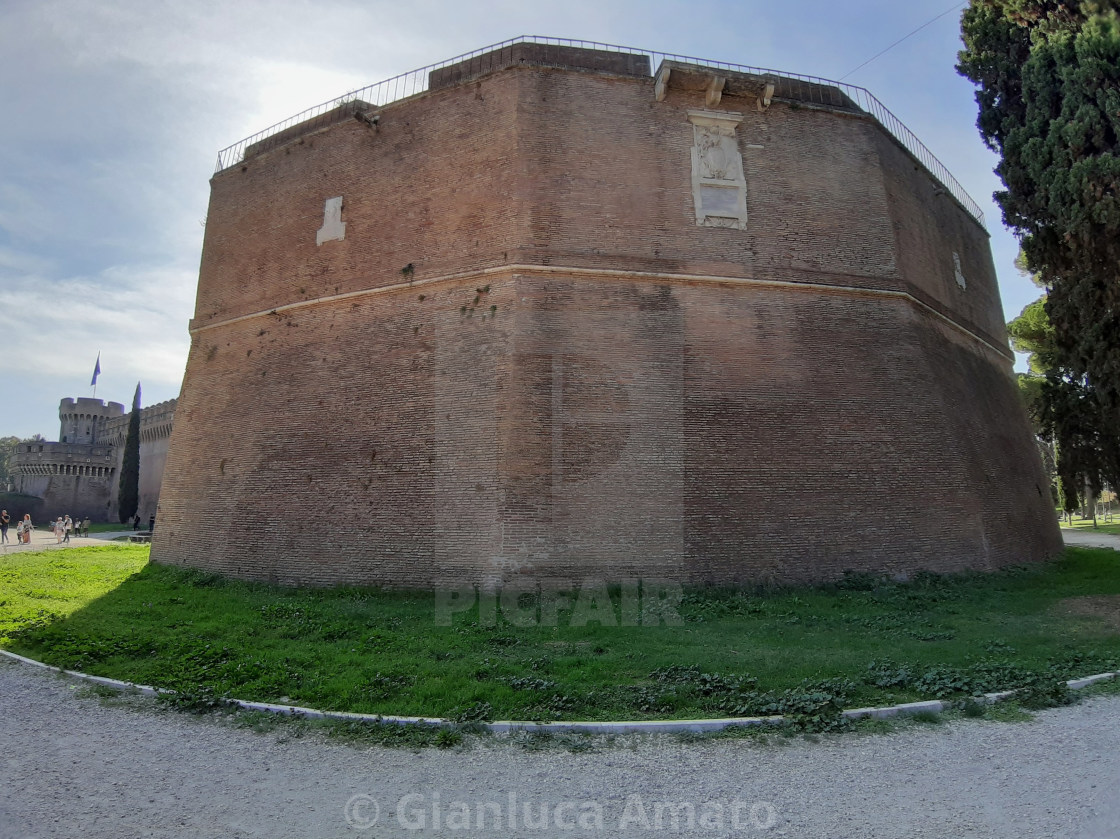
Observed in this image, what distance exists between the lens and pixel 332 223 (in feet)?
42.6

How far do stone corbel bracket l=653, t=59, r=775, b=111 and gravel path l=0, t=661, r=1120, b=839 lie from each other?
35.5ft

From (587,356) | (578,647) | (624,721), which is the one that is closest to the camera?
(624,721)

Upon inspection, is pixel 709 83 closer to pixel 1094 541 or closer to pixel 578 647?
pixel 578 647

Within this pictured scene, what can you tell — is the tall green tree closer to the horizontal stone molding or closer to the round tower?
the round tower

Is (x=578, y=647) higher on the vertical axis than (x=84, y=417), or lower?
lower

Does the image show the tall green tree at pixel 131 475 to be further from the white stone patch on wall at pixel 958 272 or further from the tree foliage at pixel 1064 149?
the tree foliage at pixel 1064 149

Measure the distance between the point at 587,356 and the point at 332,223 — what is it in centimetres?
596

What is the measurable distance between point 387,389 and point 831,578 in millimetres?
7719

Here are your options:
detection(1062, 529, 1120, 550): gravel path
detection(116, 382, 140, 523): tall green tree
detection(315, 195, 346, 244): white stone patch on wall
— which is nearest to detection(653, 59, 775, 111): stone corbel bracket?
detection(315, 195, 346, 244): white stone patch on wall

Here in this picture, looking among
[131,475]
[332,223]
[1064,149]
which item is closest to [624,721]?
[1064,149]

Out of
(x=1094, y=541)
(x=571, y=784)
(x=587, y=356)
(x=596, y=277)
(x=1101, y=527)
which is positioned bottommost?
(x=571, y=784)

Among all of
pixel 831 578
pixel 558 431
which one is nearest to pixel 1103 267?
pixel 831 578

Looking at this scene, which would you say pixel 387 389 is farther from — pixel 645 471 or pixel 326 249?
pixel 645 471

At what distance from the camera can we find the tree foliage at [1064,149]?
9188mm
